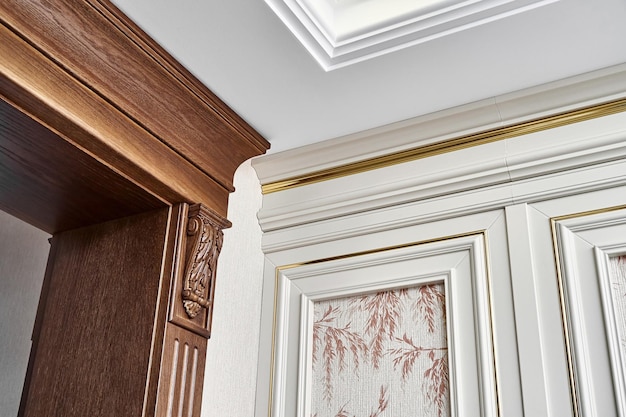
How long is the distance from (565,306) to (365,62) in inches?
27.1

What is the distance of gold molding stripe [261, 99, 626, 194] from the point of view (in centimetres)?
161

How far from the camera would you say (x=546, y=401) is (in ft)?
4.76

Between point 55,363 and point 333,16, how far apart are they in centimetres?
100

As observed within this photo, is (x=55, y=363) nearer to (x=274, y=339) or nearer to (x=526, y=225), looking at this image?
(x=274, y=339)

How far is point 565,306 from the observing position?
1.50m

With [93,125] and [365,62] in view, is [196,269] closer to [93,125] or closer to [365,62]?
[93,125]

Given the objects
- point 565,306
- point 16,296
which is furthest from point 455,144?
point 16,296

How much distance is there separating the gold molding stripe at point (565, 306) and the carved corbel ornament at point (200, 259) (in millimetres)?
774

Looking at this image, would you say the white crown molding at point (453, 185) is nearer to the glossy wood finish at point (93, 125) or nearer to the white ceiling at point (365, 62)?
the white ceiling at point (365, 62)

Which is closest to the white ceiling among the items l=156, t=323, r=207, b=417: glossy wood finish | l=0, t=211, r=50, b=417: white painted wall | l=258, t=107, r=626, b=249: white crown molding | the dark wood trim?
the dark wood trim

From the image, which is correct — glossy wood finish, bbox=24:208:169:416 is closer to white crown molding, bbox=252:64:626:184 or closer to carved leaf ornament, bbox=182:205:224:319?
carved leaf ornament, bbox=182:205:224:319

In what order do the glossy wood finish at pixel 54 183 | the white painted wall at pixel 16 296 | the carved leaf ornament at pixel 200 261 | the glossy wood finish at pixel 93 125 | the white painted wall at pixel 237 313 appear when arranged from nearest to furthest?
the glossy wood finish at pixel 93 125 < the glossy wood finish at pixel 54 183 < the carved leaf ornament at pixel 200 261 < the white painted wall at pixel 237 313 < the white painted wall at pixel 16 296

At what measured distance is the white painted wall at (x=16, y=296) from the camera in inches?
78.4

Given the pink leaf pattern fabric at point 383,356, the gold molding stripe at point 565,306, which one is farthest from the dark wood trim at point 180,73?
the gold molding stripe at point 565,306
